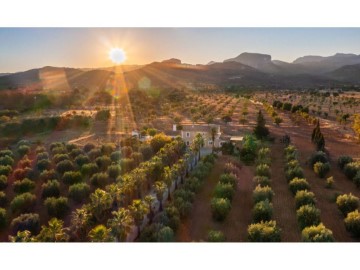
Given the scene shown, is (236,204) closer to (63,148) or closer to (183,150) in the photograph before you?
(183,150)

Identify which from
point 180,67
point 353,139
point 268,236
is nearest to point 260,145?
point 353,139

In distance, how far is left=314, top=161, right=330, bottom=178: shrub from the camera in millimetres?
30312

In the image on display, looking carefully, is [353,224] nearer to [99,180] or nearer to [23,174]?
[99,180]

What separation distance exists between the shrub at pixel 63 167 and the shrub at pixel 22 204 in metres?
7.46

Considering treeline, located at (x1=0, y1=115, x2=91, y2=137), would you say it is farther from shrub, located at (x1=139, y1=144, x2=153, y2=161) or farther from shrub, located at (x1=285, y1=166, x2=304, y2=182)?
shrub, located at (x1=285, y1=166, x2=304, y2=182)

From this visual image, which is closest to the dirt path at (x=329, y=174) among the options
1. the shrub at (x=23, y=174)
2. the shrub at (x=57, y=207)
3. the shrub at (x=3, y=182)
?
the shrub at (x=57, y=207)

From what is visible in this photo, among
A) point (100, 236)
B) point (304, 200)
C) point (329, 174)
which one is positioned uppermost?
point (100, 236)

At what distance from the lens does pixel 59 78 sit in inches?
6270

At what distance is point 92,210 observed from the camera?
70.6 feet

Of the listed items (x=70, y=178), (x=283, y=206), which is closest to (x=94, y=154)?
(x=70, y=178)

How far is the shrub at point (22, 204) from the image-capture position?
2370cm

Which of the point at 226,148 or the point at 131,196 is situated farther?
the point at 226,148

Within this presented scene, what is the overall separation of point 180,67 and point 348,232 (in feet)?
598

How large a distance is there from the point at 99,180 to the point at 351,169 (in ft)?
70.1
